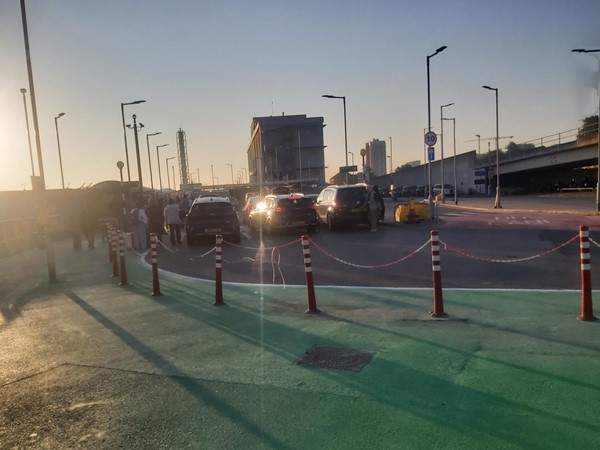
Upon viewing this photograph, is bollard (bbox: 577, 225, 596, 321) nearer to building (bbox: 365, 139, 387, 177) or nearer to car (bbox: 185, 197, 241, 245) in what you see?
car (bbox: 185, 197, 241, 245)

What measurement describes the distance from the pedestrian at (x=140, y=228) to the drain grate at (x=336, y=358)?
1308 centimetres

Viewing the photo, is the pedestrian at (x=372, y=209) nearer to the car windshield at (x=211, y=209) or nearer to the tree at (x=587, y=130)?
the car windshield at (x=211, y=209)

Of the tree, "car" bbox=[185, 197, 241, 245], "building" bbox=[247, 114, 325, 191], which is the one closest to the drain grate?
"car" bbox=[185, 197, 241, 245]

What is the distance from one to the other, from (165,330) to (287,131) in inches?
4878

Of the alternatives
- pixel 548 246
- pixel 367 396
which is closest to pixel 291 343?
pixel 367 396

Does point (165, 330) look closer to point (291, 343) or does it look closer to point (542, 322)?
point (291, 343)

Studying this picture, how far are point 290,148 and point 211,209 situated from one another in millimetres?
111630

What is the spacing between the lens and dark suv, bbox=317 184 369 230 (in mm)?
21047

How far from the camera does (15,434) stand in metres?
4.21

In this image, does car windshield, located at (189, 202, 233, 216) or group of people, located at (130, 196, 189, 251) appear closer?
group of people, located at (130, 196, 189, 251)

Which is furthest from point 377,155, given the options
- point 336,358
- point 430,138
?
point 336,358

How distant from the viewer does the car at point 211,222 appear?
18.4 metres

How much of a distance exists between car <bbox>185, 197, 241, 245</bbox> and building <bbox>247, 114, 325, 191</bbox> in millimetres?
103096

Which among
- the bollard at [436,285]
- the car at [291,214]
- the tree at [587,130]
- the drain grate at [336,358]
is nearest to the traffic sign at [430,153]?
the car at [291,214]
